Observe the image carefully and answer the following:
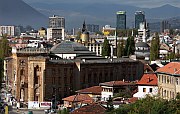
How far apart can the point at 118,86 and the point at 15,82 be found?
2034 cm

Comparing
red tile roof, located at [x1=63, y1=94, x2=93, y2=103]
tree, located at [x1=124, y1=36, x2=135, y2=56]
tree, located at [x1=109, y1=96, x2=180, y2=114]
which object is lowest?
red tile roof, located at [x1=63, y1=94, x2=93, y2=103]

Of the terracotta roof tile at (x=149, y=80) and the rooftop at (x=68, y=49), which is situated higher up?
the rooftop at (x=68, y=49)

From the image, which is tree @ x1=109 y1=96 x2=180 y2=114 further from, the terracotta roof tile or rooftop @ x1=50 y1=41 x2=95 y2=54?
rooftop @ x1=50 y1=41 x2=95 y2=54

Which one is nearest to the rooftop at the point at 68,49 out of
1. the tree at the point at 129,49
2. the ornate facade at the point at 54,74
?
the ornate facade at the point at 54,74

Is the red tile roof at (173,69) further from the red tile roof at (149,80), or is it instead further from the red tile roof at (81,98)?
the red tile roof at (81,98)

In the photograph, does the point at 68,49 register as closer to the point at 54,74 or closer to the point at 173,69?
the point at 54,74

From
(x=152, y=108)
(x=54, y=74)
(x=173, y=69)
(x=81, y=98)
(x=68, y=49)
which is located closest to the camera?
(x=152, y=108)

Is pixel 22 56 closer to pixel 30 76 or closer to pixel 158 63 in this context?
pixel 30 76

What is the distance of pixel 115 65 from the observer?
85.1m

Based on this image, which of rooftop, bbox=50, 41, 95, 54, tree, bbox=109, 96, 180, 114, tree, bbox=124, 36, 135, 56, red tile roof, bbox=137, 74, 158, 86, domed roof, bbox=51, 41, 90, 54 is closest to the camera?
tree, bbox=109, 96, 180, 114

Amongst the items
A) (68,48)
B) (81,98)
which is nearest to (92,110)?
(81,98)

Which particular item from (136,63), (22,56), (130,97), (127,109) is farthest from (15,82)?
(127,109)

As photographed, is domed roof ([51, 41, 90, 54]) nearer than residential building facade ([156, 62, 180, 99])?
No

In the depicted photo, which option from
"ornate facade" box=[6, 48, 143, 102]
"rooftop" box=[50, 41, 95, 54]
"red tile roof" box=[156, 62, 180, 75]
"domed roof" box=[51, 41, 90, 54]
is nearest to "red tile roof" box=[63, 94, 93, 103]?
"red tile roof" box=[156, 62, 180, 75]
